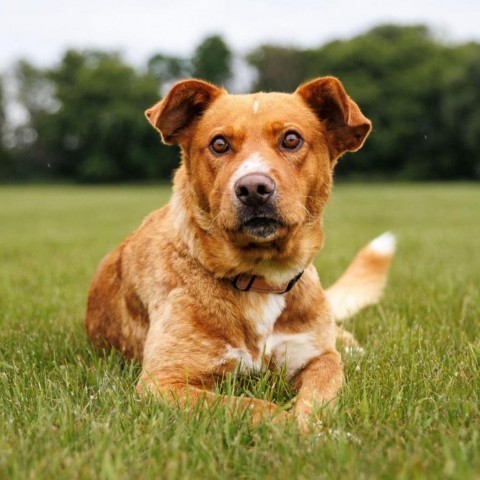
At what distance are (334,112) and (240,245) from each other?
998 millimetres

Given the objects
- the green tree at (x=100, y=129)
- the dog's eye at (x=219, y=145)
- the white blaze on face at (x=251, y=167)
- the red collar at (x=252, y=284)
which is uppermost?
the dog's eye at (x=219, y=145)

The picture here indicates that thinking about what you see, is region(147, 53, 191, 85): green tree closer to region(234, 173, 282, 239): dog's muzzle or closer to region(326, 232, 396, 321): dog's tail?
region(326, 232, 396, 321): dog's tail

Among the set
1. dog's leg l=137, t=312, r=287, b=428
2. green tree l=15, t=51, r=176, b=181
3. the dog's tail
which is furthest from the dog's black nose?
green tree l=15, t=51, r=176, b=181

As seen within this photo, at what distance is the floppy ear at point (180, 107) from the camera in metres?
3.84

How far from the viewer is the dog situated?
3375mm

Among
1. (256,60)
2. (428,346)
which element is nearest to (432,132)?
(256,60)

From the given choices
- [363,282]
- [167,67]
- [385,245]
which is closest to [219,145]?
[363,282]

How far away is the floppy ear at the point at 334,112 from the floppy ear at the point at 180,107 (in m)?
0.53

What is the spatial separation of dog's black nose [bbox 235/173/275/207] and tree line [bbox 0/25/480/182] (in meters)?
51.6

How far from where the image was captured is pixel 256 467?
7.76 feet

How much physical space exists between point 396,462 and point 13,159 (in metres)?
64.7

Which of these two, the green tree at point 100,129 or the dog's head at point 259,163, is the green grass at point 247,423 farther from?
the green tree at point 100,129

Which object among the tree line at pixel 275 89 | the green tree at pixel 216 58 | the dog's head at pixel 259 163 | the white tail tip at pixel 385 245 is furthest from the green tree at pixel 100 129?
the dog's head at pixel 259 163

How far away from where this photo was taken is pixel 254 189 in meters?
3.21
